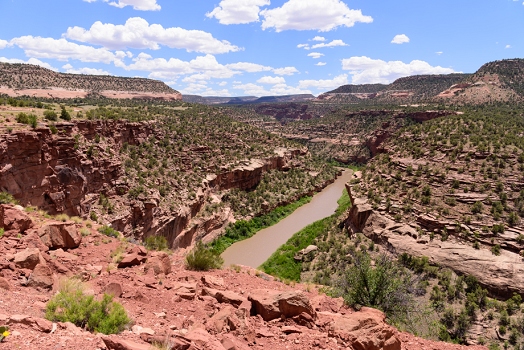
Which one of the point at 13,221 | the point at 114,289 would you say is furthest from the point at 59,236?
the point at 114,289

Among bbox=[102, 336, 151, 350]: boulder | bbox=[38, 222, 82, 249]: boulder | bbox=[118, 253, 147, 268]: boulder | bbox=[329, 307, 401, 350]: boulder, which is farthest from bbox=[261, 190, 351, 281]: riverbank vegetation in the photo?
bbox=[102, 336, 151, 350]: boulder

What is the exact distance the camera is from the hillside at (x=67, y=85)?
53469mm

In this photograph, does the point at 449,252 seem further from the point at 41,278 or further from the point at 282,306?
the point at 41,278

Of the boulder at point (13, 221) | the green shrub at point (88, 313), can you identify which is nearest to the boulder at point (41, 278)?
the green shrub at point (88, 313)

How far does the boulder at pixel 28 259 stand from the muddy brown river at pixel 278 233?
42.4ft

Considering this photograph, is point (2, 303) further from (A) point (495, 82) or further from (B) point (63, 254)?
(A) point (495, 82)

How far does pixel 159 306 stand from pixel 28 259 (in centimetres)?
315

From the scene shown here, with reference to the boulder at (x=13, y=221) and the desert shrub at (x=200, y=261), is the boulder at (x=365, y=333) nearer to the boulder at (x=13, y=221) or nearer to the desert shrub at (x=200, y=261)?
the desert shrub at (x=200, y=261)

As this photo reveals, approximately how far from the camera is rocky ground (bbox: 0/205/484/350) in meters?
4.67

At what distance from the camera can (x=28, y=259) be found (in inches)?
276

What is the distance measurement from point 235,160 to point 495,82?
6205 cm

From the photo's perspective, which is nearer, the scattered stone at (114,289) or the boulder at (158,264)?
the scattered stone at (114,289)

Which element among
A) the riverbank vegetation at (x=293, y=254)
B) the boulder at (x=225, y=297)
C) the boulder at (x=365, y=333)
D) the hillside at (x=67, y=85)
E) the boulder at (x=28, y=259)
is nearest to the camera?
the boulder at (x=365, y=333)

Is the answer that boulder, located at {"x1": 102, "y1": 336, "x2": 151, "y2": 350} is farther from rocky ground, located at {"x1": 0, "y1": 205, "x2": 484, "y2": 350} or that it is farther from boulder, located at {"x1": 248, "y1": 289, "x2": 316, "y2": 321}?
boulder, located at {"x1": 248, "y1": 289, "x2": 316, "y2": 321}
